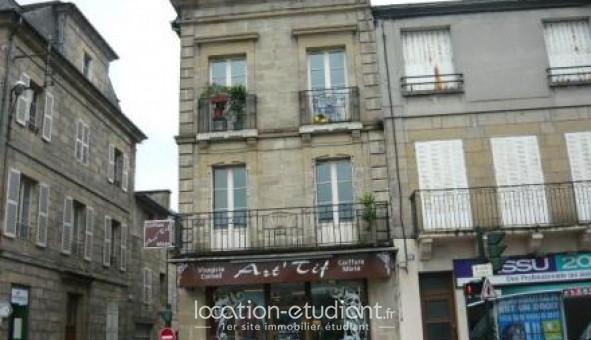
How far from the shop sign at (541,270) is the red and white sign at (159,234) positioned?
6200 mm

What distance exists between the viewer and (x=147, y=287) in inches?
1118

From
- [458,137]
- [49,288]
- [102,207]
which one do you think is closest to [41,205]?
[49,288]

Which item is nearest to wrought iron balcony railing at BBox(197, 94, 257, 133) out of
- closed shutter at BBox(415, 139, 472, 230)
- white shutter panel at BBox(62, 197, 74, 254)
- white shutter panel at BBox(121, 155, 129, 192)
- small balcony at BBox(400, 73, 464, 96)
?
small balcony at BBox(400, 73, 464, 96)

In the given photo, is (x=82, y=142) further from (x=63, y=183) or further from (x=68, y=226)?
(x=68, y=226)

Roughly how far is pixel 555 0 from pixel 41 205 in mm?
14575

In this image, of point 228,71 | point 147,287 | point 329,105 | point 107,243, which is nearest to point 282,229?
point 329,105

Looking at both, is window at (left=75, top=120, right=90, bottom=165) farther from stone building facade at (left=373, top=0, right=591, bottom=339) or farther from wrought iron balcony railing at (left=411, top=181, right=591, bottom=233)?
wrought iron balcony railing at (left=411, top=181, right=591, bottom=233)

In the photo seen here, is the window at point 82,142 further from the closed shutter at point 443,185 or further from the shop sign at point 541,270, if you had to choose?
the shop sign at point 541,270

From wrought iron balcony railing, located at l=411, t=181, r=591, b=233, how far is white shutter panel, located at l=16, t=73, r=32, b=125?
1085 cm

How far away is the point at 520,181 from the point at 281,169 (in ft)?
17.3

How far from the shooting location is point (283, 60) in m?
Result: 15.9

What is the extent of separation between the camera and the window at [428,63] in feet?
50.4

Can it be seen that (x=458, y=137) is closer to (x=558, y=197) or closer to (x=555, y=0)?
(x=558, y=197)

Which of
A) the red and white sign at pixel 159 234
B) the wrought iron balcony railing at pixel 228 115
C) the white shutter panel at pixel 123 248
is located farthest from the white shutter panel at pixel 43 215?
the wrought iron balcony railing at pixel 228 115
